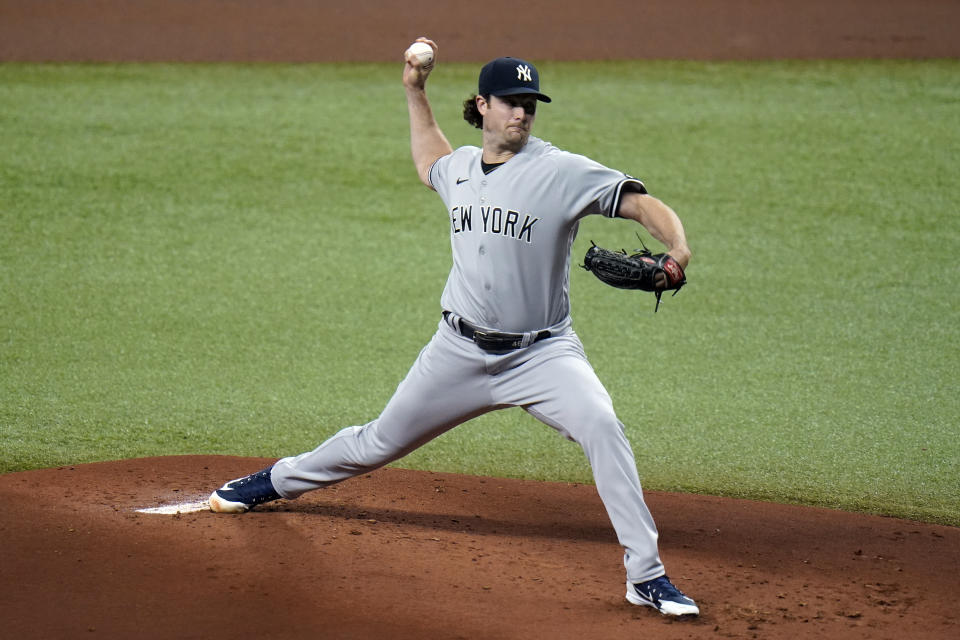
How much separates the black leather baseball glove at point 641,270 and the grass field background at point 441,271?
1.94 metres

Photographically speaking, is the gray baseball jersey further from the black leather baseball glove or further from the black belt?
the black leather baseball glove

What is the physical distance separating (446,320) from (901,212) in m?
6.87

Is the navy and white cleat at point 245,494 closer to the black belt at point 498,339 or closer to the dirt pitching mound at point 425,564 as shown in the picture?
the dirt pitching mound at point 425,564

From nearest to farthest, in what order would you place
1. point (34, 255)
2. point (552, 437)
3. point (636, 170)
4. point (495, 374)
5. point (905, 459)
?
point (495, 374)
point (905, 459)
point (552, 437)
point (34, 255)
point (636, 170)

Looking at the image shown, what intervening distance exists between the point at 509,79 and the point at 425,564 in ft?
5.58

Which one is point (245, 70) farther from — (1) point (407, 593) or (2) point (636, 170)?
(1) point (407, 593)

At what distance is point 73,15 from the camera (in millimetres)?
14273

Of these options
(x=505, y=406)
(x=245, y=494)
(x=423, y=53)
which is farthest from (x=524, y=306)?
(x=245, y=494)

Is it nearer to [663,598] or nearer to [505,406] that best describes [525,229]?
[505,406]

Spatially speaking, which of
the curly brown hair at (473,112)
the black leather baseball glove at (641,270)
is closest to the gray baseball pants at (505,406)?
the black leather baseball glove at (641,270)

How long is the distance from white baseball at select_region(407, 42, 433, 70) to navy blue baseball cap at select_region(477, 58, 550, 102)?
45 cm

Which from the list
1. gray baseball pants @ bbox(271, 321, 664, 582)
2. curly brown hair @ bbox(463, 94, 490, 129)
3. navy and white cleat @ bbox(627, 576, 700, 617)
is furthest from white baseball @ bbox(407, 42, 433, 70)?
navy and white cleat @ bbox(627, 576, 700, 617)

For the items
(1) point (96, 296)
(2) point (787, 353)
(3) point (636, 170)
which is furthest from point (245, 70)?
(2) point (787, 353)

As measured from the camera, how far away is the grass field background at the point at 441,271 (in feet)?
18.7
